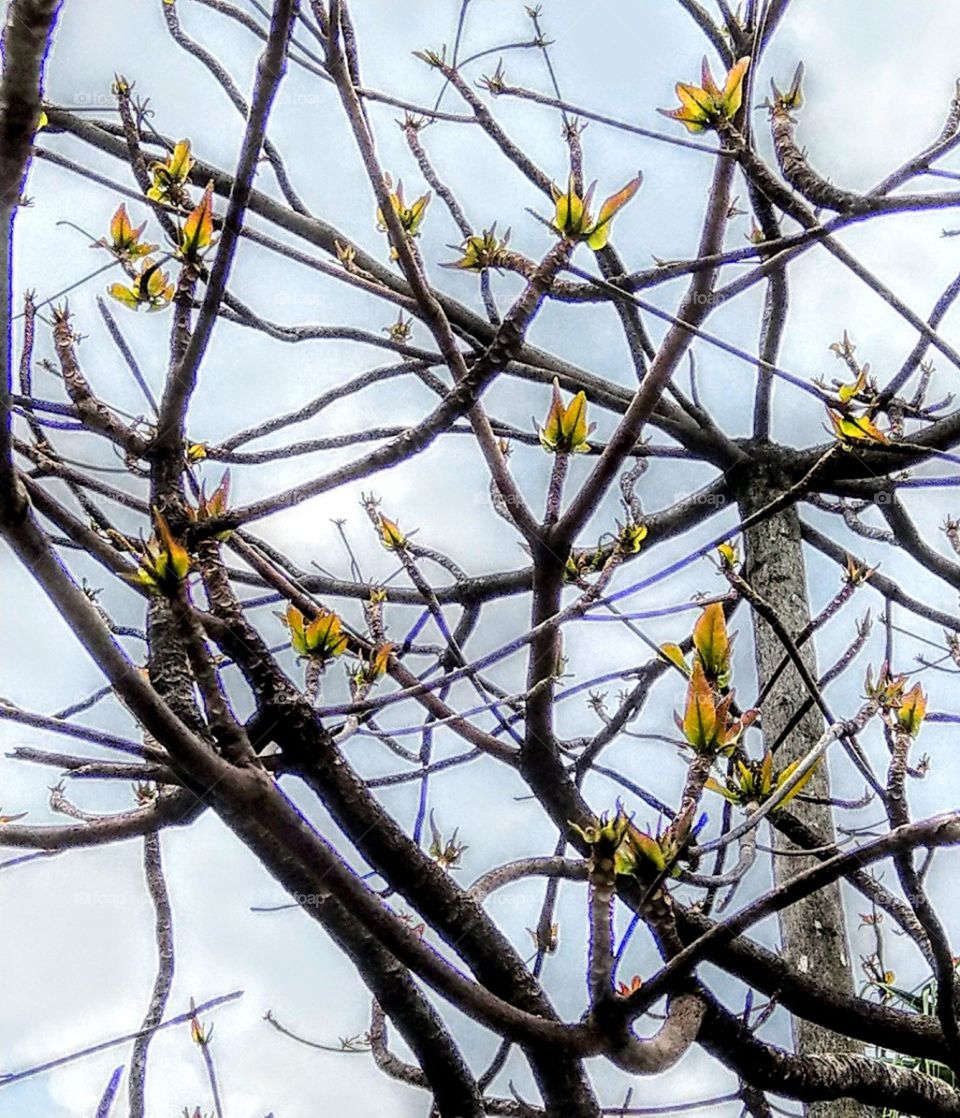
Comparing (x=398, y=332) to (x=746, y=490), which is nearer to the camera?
(x=398, y=332)

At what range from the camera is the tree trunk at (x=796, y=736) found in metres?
1.58

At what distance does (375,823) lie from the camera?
916 millimetres

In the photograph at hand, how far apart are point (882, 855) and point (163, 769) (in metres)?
0.58

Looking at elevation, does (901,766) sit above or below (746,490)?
below

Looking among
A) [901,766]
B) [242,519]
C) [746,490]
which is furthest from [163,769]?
[746,490]

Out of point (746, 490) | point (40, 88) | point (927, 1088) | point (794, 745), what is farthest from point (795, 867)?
point (40, 88)

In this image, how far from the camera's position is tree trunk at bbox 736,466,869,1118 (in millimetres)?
1576

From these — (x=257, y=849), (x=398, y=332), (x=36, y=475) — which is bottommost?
(x=257, y=849)

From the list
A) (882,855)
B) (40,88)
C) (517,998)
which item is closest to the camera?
(40,88)

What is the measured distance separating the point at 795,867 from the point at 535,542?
3.11 feet

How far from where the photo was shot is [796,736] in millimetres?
1838

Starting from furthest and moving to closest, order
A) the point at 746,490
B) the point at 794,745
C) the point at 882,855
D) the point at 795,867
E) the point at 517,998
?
the point at 746,490
the point at 794,745
the point at 795,867
the point at 517,998
the point at 882,855

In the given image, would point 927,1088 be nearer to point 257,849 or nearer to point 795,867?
point 795,867

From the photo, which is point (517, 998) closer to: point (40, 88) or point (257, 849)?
point (257, 849)
